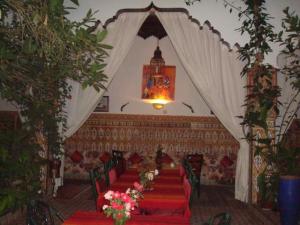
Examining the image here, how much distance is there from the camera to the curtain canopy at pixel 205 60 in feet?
23.8

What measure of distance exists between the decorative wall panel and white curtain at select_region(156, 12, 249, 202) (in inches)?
88.2

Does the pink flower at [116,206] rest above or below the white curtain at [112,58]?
below

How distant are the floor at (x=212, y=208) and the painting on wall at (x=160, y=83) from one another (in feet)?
9.14

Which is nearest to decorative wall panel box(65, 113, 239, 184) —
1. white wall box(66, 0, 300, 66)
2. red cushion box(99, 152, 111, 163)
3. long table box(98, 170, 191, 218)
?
red cushion box(99, 152, 111, 163)

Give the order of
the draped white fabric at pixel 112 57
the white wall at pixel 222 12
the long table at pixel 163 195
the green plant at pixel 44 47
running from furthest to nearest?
the draped white fabric at pixel 112 57, the white wall at pixel 222 12, the long table at pixel 163 195, the green plant at pixel 44 47

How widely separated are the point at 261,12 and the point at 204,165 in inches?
167

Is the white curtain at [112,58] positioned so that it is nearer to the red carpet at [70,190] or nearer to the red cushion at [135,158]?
the red carpet at [70,190]

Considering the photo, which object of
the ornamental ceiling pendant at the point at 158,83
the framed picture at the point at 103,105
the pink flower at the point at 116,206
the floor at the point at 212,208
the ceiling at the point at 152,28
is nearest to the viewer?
the pink flower at the point at 116,206

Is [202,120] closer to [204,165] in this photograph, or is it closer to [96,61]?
[204,165]

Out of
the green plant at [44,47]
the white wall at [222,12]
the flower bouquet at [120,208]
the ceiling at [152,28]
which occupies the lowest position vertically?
the flower bouquet at [120,208]

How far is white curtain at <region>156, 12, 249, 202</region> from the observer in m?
7.27

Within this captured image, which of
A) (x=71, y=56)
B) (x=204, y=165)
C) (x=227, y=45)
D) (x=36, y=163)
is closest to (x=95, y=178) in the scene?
(x=36, y=163)

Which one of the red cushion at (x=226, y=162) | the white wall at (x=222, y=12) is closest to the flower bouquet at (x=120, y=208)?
the white wall at (x=222, y=12)

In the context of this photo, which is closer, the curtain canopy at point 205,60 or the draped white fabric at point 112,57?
the curtain canopy at point 205,60
